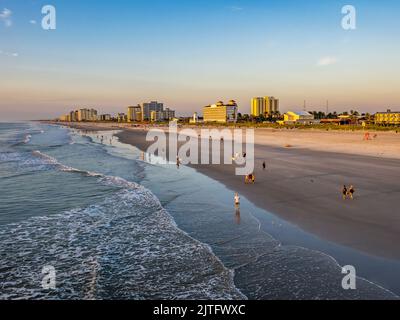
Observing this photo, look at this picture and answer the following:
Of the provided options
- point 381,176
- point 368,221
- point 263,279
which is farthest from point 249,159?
point 263,279

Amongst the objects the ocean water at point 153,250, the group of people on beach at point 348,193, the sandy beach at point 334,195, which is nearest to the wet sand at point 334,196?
the sandy beach at point 334,195

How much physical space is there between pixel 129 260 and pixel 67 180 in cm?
1900

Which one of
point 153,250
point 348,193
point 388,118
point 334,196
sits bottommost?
point 153,250

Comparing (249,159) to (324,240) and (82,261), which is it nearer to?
(324,240)

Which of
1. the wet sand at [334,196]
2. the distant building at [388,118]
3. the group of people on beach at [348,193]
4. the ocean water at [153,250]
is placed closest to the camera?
the ocean water at [153,250]

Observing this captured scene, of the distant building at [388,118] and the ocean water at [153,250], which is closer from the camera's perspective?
the ocean water at [153,250]

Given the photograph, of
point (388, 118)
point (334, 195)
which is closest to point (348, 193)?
point (334, 195)

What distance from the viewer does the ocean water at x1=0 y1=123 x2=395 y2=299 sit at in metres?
10.7

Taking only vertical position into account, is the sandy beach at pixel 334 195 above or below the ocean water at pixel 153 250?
above

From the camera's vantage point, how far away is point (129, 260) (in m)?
13.3

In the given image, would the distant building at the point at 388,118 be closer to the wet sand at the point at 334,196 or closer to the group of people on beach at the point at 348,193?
the wet sand at the point at 334,196

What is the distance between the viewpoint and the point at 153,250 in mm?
14211

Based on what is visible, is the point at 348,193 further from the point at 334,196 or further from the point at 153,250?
the point at 153,250

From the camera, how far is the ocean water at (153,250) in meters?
10.7
